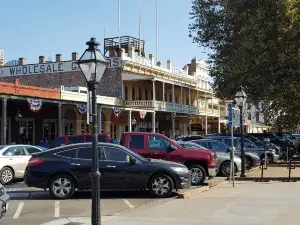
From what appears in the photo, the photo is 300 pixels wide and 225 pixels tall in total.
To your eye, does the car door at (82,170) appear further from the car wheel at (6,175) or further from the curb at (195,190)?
the car wheel at (6,175)

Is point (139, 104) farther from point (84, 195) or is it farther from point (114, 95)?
point (84, 195)

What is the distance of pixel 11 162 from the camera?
18.5 meters

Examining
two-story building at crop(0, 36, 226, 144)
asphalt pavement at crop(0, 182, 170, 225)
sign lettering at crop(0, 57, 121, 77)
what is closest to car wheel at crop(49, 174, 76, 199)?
asphalt pavement at crop(0, 182, 170, 225)


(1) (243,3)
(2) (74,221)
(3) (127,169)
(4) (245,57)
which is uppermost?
(1) (243,3)

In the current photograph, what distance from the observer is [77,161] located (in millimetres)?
13656

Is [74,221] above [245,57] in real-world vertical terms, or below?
below

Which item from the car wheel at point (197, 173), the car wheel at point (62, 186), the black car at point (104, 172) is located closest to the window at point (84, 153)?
the black car at point (104, 172)

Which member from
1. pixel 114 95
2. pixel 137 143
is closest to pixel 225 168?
pixel 137 143

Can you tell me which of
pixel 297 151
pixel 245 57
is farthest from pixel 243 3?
pixel 297 151

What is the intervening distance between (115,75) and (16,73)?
1149 centimetres

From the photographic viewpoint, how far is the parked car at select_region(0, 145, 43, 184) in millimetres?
18266

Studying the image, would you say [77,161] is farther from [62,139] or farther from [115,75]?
[115,75]

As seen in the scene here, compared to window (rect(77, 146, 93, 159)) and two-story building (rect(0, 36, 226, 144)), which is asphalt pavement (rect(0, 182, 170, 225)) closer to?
window (rect(77, 146, 93, 159))

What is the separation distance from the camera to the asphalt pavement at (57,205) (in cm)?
1110
